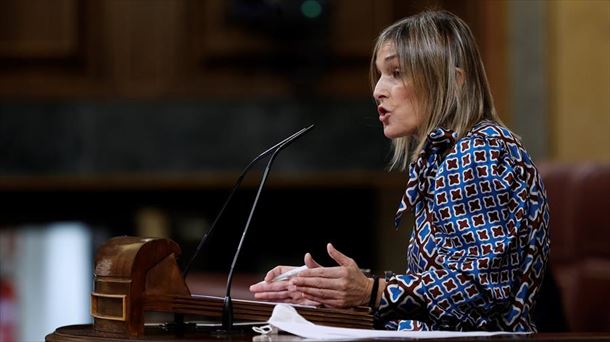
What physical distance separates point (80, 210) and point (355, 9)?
4.30 feet

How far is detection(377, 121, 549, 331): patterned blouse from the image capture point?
1582 mm

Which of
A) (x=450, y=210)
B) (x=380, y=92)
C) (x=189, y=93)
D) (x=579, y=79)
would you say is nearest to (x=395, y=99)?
(x=380, y=92)

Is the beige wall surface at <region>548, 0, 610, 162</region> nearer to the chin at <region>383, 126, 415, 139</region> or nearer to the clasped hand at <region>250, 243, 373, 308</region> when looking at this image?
the chin at <region>383, 126, 415, 139</region>

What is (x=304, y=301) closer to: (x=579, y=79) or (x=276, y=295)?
(x=276, y=295)

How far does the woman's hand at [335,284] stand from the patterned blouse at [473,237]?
0.14 ft

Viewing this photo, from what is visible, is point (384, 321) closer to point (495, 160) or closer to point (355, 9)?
point (495, 160)

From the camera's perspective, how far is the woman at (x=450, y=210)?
5.21 ft

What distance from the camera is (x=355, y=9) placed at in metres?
4.16

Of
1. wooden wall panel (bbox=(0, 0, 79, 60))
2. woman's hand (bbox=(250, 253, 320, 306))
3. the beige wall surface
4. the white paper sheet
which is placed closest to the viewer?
the white paper sheet

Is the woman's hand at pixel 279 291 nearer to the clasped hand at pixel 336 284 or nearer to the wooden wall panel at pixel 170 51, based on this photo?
the clasped hand at pixel 336 284

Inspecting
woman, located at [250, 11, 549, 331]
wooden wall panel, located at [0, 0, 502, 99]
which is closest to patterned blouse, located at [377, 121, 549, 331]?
woman, located at [250, 11, 549, 331]

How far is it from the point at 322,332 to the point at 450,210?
0.28 m

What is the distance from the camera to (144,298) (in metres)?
1.55

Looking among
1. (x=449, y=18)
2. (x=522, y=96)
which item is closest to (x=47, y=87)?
(x=522, y=96)
